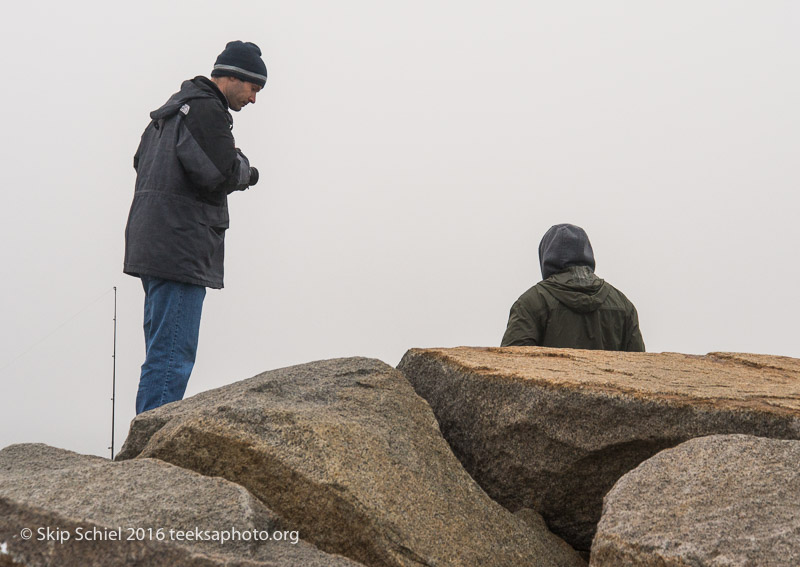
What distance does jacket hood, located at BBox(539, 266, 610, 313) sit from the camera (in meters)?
4.98

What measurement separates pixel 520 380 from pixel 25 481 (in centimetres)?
194

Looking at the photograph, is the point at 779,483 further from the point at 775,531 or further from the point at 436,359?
the point at 436,359

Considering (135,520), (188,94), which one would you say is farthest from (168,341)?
(135,520)

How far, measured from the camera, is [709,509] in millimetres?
2686

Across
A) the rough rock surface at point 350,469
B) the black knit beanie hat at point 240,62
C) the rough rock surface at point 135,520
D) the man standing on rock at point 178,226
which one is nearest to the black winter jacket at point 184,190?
the man standing on rock at point 178,226

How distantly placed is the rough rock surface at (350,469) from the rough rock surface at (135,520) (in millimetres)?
175

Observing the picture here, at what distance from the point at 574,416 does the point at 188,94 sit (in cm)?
253

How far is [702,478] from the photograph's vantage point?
287cm

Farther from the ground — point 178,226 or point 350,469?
point 178,226

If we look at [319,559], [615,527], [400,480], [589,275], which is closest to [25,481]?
[319,559]

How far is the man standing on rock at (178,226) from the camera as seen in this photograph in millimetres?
4430

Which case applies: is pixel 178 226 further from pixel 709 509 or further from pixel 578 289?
pixel 709 509

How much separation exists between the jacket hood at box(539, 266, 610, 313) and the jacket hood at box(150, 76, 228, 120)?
2.09m

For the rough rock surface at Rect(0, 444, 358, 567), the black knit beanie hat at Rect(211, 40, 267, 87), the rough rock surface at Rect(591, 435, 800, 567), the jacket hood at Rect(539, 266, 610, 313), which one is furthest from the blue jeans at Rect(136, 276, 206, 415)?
the rough rock surface at Rect(591, 435, 800, 567)
